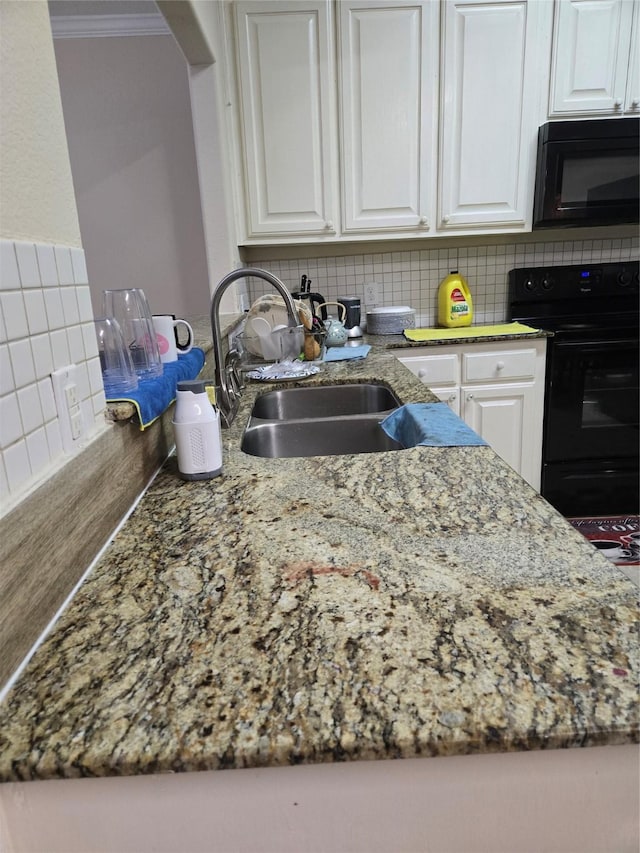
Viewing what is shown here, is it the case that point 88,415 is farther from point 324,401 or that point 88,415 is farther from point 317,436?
point 324,401

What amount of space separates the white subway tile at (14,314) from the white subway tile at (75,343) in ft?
0.35

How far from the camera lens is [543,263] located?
2.97 meters

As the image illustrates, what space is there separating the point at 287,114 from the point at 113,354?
201 cm

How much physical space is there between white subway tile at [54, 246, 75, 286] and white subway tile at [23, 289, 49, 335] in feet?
0.21

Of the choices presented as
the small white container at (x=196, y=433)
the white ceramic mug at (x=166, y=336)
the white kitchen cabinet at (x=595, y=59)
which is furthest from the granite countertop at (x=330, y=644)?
the white kitchen cabinet at (x=595, y=59)

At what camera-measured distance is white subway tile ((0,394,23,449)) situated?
535mm

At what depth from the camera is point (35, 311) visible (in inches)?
24.0

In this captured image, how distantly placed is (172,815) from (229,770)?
7 cm

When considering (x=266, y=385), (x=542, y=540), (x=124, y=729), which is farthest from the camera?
(x=266, y=385)

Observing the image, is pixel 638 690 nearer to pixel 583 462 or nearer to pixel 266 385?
pixel 266 385

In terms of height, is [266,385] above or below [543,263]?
below

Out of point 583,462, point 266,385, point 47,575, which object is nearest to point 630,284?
point 583,462

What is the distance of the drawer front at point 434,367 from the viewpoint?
2551 mm

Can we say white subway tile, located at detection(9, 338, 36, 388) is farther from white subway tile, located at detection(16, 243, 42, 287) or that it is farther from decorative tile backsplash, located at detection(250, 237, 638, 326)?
decorative tile backsplash, located at detection(250, 237, 638, 326)
